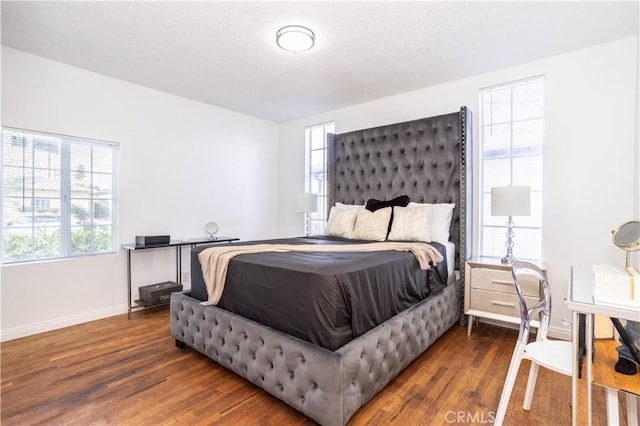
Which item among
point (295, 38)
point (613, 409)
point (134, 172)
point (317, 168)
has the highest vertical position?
point (295, 38)

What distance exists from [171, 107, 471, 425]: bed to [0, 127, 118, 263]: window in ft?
5.17

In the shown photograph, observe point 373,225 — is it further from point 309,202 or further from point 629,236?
point 629,236

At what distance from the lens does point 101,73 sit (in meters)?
3.34

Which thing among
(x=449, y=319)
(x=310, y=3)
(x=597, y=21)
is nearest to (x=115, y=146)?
(x=310, y=3)

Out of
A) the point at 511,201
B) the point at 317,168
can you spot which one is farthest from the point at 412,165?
the point at 317,168

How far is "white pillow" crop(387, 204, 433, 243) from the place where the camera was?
3098mm

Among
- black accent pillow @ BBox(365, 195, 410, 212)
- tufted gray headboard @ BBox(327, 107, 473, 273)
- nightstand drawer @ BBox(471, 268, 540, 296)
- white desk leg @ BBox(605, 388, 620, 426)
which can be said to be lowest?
white desk leg @ BBox(605, 388, 620, 426)

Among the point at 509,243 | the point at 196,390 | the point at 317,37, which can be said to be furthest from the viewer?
the point at 509,243

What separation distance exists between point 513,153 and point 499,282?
1.35 m

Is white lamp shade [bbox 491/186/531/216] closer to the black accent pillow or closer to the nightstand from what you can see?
the nightstand

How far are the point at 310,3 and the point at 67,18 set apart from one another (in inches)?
73.4

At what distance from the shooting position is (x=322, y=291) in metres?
1.66

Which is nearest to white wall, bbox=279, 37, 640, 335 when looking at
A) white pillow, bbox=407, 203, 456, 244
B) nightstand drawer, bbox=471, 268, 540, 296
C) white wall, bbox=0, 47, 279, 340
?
nightstand drawer, bbox=471, 268, 540, 296
